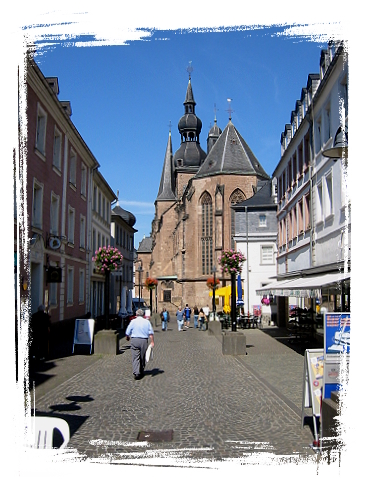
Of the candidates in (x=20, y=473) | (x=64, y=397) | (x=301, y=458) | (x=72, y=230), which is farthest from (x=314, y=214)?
(x=20, y=473)

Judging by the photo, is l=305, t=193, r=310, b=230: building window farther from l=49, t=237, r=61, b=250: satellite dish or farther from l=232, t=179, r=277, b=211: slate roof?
l=232, t=179, r=277, b=211: slate roof

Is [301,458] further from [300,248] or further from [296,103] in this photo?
[296,103]

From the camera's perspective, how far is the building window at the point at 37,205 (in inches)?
725

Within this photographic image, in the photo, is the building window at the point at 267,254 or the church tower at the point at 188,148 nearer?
the building window at the point at 267,254

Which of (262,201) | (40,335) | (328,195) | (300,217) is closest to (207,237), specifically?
(262,201)

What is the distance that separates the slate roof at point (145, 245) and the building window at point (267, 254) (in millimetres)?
77055

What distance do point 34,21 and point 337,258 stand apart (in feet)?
45.1

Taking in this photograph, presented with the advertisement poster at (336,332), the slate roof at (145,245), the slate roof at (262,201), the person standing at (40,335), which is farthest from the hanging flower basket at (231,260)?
the slate roof at (145,245)

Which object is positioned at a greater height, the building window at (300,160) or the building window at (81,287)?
the building window at (300,160)

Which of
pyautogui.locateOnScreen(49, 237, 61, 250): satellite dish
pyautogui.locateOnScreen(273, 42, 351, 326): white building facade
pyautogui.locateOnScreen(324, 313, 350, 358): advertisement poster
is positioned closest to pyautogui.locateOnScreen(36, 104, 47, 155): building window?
pyautogui.locateOnScreen(49, 237, 61, 250): satellite dish

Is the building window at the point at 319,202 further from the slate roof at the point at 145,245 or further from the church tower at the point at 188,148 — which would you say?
the slate roof at the point at 145,245

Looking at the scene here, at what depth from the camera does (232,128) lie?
68.2 metres

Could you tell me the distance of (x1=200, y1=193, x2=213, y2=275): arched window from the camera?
6100cm

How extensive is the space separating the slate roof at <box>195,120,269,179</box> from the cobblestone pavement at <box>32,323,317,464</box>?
1968 inches
